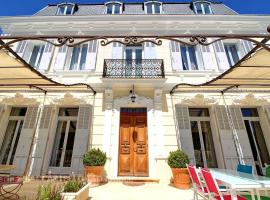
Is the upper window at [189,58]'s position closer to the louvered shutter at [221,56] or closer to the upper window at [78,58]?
the louvered shutter at [221,56]

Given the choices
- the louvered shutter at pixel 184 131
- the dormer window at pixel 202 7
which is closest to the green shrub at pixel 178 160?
the louvered shutter at pixel 184 131

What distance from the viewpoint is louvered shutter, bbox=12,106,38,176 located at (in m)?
6.76

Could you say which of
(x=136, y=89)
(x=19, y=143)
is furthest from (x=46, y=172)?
(x=136, y=89)

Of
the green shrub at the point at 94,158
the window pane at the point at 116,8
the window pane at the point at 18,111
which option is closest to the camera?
the green shrub at the point at 94,158

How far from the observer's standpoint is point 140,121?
7484 millimetres

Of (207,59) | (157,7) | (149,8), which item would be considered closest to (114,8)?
(149,8)

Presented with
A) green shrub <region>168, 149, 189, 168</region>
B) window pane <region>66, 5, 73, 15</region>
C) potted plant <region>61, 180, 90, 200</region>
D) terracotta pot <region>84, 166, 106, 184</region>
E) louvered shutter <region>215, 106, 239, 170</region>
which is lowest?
potted plant <region>61, 180, 90, 200</region>

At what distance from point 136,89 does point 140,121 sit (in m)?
1.29

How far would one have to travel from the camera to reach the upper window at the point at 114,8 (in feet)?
33.3

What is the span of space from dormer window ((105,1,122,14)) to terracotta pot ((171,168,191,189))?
8.31 meters

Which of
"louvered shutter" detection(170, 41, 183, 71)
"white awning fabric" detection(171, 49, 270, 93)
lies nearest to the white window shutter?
"louvered shutter" detection(170, 41, 183, 71)

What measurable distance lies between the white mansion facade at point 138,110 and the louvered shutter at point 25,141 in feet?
0.12

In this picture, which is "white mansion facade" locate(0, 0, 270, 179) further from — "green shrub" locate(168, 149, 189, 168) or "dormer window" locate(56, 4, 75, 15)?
"dormer window" locate(56, 4, 75, 15)

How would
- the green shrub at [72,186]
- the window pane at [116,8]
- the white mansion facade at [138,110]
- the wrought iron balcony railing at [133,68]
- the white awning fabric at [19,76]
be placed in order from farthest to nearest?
the window pane at [116,8] → the wrought iron balcony railing at [133,68] → the white mansion facade at [138,110] → the white awning fabric at [19,76] → the green shrub at [72,186]
